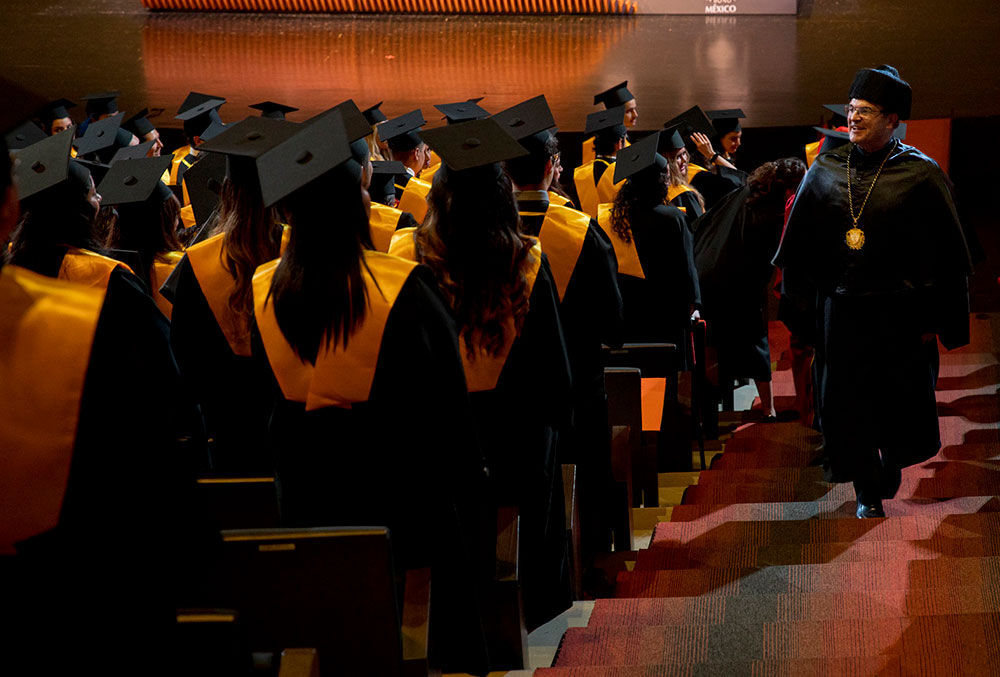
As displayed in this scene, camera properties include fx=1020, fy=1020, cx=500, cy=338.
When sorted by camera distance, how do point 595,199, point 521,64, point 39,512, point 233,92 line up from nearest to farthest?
point 39,512
point 595,199
point 233,92
point 521,64

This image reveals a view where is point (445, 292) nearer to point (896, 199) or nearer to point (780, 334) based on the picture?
point (896, 199)

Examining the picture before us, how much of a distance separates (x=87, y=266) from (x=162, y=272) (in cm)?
84

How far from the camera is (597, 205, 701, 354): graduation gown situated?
524 centimetres

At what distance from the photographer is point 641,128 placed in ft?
28.0

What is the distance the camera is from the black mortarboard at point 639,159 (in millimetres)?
4953

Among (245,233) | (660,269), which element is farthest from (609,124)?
(245,233)

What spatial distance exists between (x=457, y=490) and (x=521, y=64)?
9.14 m

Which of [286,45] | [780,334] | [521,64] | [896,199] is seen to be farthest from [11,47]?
[896,199]

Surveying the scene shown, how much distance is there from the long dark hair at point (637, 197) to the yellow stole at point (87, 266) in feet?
9.57

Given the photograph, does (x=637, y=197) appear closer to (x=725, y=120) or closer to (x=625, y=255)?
(x=625, y=255)

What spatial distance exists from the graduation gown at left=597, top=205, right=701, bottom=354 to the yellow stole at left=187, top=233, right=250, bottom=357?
2.70 metres

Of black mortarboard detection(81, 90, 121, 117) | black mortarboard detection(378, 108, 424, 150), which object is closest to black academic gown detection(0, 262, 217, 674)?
black mortarboard detection(378, 108, 424, 150)

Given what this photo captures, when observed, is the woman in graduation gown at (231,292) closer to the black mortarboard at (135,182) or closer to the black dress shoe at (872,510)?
the black mortarboard at (135,182)

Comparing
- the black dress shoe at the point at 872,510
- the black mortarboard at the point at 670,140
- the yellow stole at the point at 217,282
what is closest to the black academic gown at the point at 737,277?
the black mortarboard at the point at 670,140
